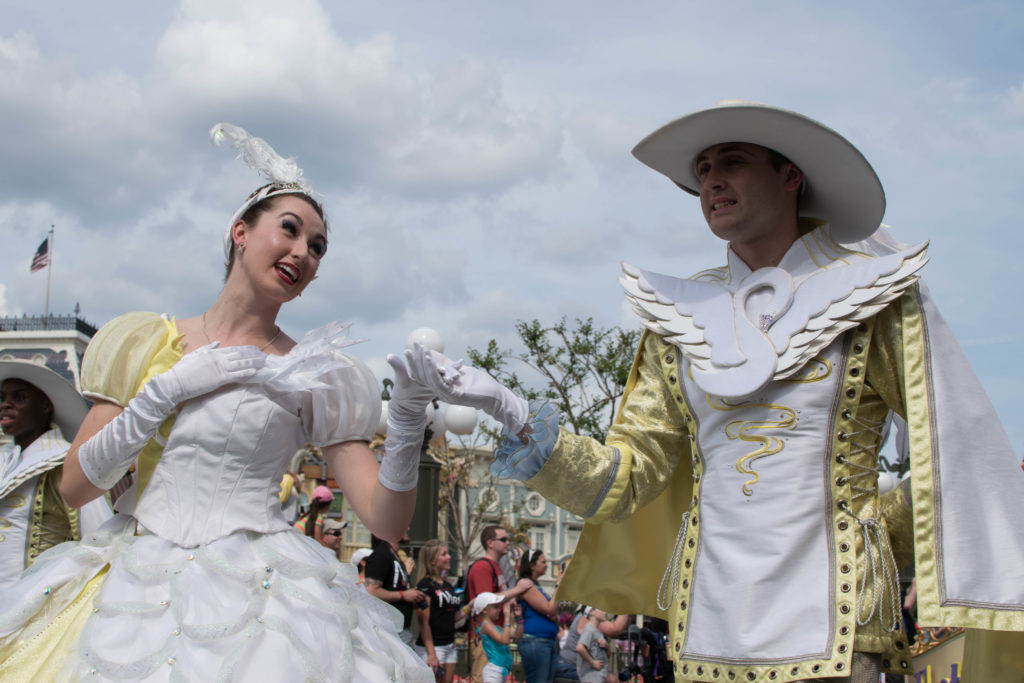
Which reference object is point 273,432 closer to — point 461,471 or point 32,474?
point 32,474

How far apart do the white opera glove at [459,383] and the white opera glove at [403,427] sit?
0.21 ft

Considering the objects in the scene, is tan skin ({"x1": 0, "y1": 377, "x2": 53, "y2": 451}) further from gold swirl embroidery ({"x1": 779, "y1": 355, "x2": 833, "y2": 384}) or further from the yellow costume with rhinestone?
gold swirl embroidery ({"x1": 779, "y1": 355, "x2": 833, "y2": 384})

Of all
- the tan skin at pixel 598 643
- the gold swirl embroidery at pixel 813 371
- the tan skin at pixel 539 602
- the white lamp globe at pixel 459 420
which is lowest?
the tan skin at pixel 598 643

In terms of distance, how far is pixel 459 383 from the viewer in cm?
235

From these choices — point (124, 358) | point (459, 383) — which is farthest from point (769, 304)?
point (124, 358)

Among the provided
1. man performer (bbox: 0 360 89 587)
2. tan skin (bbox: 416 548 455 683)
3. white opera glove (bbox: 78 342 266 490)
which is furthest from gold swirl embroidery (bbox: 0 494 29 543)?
tan skin (bbox: 416 548 455 683)

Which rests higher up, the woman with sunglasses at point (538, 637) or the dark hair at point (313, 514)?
the dark hair at point (313, 514)

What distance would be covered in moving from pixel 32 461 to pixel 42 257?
2577cm

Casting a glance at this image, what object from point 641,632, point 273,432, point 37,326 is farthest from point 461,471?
point 37,326

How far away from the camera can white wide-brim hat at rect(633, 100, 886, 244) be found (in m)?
2.53

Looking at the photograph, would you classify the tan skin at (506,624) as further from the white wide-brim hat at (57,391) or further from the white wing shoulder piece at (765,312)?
the white wing shoulder piece at (765,312)

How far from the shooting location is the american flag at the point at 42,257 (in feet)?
90.3

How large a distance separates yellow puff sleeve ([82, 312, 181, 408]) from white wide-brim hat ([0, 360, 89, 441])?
5.78 ft

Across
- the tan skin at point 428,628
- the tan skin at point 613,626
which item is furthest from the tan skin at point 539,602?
the tan skin at point 613,626
